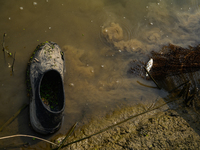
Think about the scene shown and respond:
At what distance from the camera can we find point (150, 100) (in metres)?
3.38

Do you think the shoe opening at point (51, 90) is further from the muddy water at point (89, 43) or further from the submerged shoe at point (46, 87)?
the muddy water at point (89, 43)

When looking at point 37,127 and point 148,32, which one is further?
point 148,32

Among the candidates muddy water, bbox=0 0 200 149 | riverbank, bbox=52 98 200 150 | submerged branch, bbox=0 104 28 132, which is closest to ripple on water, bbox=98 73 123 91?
muddy water, bbox=0 0 200 149

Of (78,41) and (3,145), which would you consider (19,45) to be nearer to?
(78,41)

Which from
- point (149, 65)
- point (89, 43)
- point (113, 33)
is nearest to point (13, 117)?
point (89, 43)

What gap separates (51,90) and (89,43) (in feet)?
4.76

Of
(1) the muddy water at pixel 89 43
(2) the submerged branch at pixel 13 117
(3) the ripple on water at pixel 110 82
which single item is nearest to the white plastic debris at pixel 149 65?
(1) the muddy water at pixel 89 43

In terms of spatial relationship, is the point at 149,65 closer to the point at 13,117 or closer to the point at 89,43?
the point at 89,43

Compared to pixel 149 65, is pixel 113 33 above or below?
above

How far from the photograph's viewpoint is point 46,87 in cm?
296

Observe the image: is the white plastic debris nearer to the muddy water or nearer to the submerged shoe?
the muddy water

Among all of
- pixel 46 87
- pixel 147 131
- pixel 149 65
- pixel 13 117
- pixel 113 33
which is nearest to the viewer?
pixel 147 131

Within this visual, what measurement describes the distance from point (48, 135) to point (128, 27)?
3172mm

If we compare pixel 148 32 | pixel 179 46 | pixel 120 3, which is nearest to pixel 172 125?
pixel 179 46
